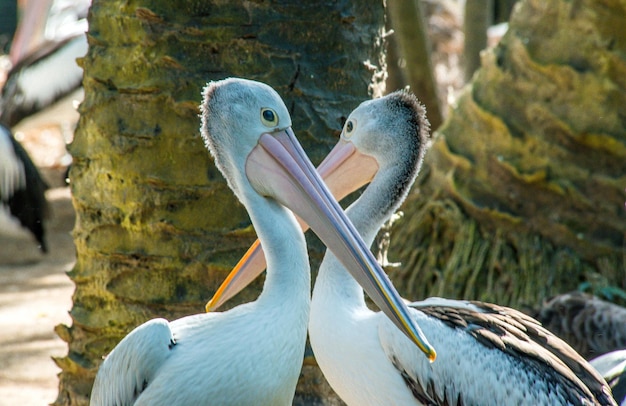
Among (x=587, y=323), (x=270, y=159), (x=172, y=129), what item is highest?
(x=270, y=159)

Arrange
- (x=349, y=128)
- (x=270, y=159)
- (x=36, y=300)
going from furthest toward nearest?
(x=36, y=300) → (x=349, y=128) → (x=270, y=159)

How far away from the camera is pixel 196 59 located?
3375 mm

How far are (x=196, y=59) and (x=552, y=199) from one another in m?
2.86

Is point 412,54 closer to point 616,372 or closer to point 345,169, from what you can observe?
point 345,169

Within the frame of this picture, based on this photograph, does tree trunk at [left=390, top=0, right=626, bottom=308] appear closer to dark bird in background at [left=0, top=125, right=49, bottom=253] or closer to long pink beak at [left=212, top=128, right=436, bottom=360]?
long pink beak at [left=212, top=128, right=436, bottom=360]

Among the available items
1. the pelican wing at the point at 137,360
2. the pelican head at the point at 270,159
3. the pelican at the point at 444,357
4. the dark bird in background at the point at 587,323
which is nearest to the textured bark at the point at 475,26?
the dark bird in background at the point at 587,323

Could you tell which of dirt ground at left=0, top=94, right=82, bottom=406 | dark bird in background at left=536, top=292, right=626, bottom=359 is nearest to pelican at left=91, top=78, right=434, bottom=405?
dirt ground at left=0, top=94, right=82, bottom=406

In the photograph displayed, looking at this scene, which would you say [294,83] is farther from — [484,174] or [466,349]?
[484,174]

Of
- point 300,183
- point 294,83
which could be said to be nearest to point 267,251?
point 300,183

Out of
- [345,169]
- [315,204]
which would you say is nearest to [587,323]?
[345,169]

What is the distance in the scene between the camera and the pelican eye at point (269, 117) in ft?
9.31

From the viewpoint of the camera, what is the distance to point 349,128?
11.5ft

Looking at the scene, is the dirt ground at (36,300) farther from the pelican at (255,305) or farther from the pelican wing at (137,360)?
the pelican at (255,305)

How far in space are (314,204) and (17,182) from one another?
5.53 metres
